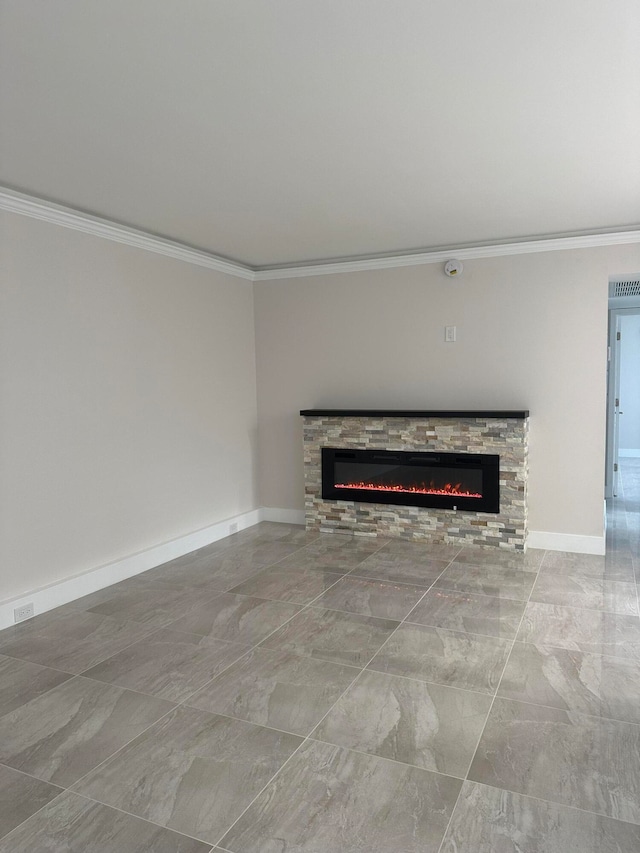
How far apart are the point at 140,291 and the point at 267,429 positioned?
1.95 meters

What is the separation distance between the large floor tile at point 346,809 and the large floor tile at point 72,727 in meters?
0.68

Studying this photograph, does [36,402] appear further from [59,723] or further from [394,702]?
[394,702]

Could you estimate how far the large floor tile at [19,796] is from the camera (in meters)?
1.95

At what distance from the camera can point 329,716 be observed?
2.52 metres

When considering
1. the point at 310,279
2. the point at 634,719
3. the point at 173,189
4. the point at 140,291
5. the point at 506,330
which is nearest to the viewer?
the point at 634,719

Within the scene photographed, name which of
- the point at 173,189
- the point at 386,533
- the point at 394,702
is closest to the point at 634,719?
the point at 394,702

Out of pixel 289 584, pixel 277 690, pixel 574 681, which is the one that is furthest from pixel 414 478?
pixel 277 690

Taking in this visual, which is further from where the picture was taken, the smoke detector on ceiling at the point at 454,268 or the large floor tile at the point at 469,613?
the smoke detector on ceiling at the point at 454,268

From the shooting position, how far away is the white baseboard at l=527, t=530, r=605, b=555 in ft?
15.6

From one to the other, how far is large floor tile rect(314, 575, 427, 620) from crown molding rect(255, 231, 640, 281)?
2.67 metres

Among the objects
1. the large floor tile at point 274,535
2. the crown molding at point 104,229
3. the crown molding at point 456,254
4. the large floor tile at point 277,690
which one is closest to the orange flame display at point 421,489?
the large floor tile at point 274,535

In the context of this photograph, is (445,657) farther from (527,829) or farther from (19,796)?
(19,796)

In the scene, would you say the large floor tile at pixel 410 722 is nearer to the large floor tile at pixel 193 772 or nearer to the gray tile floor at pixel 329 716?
the gray tile floor at pixel 329 716

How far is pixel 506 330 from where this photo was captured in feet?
16.2
